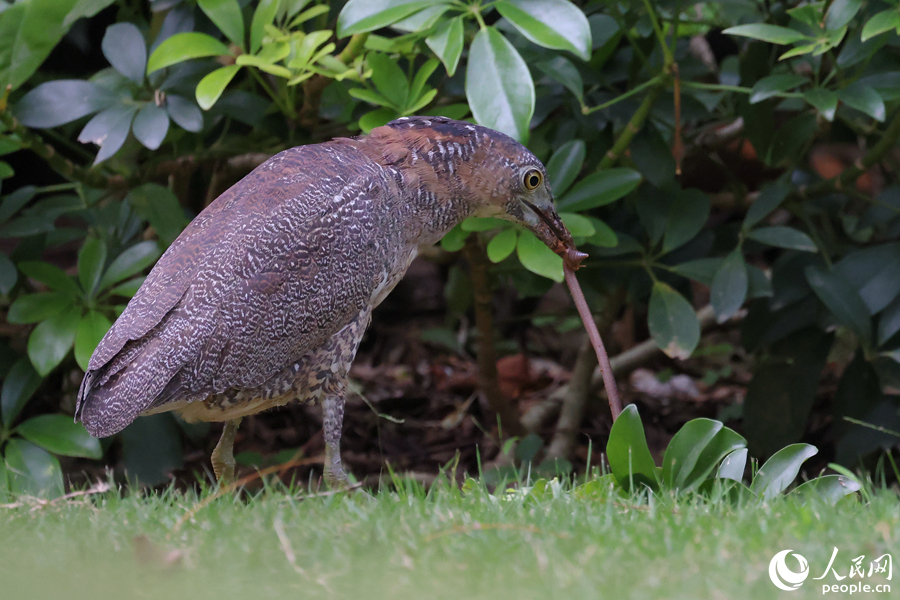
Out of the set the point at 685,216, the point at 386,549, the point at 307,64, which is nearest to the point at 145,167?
the point at 307,64

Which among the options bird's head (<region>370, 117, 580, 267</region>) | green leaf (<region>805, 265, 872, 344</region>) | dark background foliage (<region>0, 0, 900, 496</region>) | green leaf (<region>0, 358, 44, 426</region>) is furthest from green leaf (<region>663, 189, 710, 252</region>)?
green leaf (<region>0, 358, 44, 426</region>)

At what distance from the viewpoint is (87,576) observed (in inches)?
79.7

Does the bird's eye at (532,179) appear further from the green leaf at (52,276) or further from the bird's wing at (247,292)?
the green leaf at (52,276)

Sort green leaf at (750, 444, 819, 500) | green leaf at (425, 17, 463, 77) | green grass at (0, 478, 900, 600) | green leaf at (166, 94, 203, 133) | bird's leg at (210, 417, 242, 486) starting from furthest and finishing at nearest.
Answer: green leaf at (166, 94, 203, 133) < bird's leg at (210, 417, 242, 486) < green leaf at (425, 17, 463, 77) < green leaf at (750, 444, 819, 500) < green grass at (0, 478, 900, 600)

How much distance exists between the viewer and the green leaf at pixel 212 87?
3504 mm

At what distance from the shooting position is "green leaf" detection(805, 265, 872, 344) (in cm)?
443

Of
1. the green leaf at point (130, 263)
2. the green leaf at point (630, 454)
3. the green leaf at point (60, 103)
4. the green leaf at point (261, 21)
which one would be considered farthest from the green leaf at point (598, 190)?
the green leaf at point (60, 103)

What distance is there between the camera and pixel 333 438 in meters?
3.15

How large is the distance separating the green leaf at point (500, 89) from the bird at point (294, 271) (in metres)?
0.08

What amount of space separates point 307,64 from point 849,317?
3.03 meters

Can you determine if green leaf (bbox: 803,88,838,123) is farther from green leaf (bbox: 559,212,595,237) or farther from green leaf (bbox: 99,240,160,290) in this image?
green leaf (bbox: 99,240,160,290)

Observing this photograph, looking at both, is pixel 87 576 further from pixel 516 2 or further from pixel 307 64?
pixel 516 2

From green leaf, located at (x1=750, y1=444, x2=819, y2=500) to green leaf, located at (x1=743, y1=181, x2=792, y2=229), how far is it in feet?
6.02

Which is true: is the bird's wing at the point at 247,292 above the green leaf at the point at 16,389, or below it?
above
